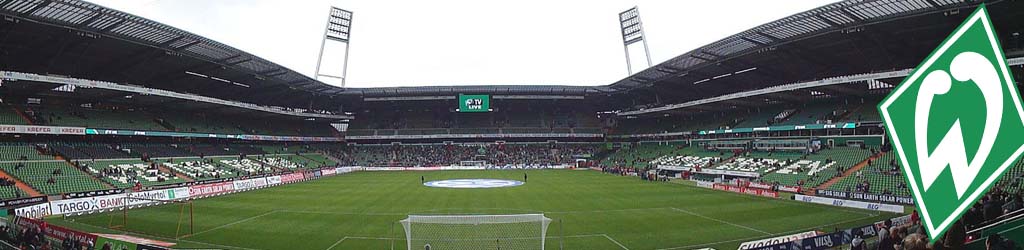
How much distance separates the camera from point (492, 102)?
254 feet

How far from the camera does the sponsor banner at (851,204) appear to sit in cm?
2420

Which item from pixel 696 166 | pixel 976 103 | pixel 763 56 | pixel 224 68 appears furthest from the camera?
→ pixel 696 166

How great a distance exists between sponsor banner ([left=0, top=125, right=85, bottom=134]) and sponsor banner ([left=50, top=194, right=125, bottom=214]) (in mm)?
14431

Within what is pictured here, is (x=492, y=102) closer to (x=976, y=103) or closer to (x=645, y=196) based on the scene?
(x=645, y=196)

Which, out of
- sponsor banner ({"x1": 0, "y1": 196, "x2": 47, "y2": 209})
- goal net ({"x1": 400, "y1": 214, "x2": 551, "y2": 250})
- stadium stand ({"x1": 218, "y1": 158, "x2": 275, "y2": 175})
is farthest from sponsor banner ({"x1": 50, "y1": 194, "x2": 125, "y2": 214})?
goal net ({"x1": 400, "y1": 214, "x2": 551, "y2": 250})

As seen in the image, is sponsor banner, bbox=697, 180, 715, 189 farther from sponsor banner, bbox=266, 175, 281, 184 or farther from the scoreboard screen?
the scoreboard screen

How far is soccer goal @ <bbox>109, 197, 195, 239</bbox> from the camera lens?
67.7ft

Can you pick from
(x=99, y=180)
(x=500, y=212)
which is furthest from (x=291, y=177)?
(x=500, y=212)

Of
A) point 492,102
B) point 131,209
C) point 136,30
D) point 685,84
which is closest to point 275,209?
point 131,209

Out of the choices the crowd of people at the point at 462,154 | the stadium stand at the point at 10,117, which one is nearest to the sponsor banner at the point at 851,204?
the crowd of people at the point at 462,154

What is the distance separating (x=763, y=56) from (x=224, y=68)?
4702cm

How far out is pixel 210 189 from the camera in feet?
113

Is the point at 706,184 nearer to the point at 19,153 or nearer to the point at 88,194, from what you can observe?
the point at 88,194

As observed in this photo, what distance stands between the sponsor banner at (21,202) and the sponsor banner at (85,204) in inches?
36.1
